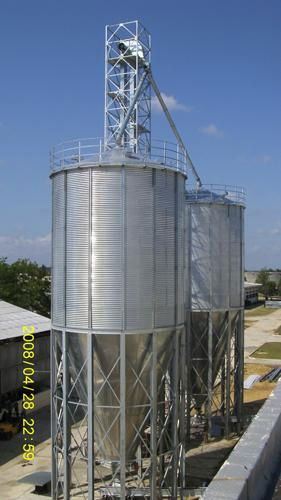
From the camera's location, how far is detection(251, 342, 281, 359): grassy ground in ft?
173

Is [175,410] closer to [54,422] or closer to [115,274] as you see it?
[54,422]

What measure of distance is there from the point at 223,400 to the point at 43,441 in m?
9.63

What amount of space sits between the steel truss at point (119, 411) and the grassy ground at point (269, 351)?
3708 cm

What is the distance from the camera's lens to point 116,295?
50.3 feet

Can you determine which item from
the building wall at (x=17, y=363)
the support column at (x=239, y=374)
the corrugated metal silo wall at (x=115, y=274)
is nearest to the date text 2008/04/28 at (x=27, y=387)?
the building wall at (x=17, y=363)

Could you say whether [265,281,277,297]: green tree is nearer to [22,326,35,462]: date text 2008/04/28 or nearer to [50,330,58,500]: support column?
[22,326,35,462]: date text 2008/04/28

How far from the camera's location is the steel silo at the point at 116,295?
606 inches

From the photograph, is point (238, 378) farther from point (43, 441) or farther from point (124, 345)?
point (124, 345)

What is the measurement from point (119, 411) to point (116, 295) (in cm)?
362

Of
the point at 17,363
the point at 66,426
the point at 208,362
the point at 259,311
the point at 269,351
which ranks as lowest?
the point at 269,351

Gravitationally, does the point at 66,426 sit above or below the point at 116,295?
below

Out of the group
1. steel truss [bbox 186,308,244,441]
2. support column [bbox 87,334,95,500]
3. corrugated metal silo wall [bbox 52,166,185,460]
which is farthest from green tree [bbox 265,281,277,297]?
support column [bbox 87,334,95,500]

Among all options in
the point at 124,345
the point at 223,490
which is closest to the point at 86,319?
the point at 124,345

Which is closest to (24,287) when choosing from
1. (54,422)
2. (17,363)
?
(17,363)
